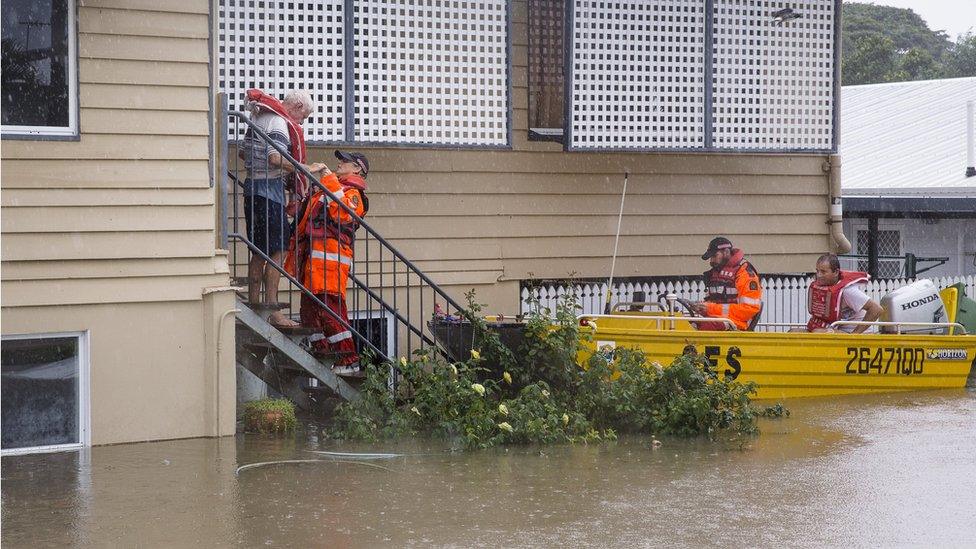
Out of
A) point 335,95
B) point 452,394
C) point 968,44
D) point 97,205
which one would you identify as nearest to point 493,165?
point 335,95

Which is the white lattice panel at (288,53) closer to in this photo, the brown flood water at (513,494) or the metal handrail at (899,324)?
the brown flood water at (513,494)

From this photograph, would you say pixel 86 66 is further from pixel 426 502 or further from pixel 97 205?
pixel 426 502

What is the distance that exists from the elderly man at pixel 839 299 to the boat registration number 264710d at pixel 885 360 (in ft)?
1.47

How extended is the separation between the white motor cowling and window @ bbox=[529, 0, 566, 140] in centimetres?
380

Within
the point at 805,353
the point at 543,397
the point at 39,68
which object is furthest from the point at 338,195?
the point at 805,353

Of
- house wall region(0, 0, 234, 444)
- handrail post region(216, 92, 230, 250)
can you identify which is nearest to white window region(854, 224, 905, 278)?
handrail post region(216, 92, 230, 250)

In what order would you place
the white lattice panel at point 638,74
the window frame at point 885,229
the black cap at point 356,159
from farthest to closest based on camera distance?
the window frame at point 885,229 < the white lattice panel at point 638,74 < the black cap at point 356,159

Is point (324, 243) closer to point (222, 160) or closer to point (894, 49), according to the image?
point (222, 160)

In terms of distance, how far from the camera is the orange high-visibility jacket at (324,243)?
421 inches

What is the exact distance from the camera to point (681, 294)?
48.3 ft

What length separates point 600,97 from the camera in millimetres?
13531

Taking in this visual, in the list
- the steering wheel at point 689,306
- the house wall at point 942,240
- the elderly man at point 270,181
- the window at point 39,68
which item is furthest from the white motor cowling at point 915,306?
the house wall at point 942,240

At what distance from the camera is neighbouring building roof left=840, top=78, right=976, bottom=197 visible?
20656mm

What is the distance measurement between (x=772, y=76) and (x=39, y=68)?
313 inches
